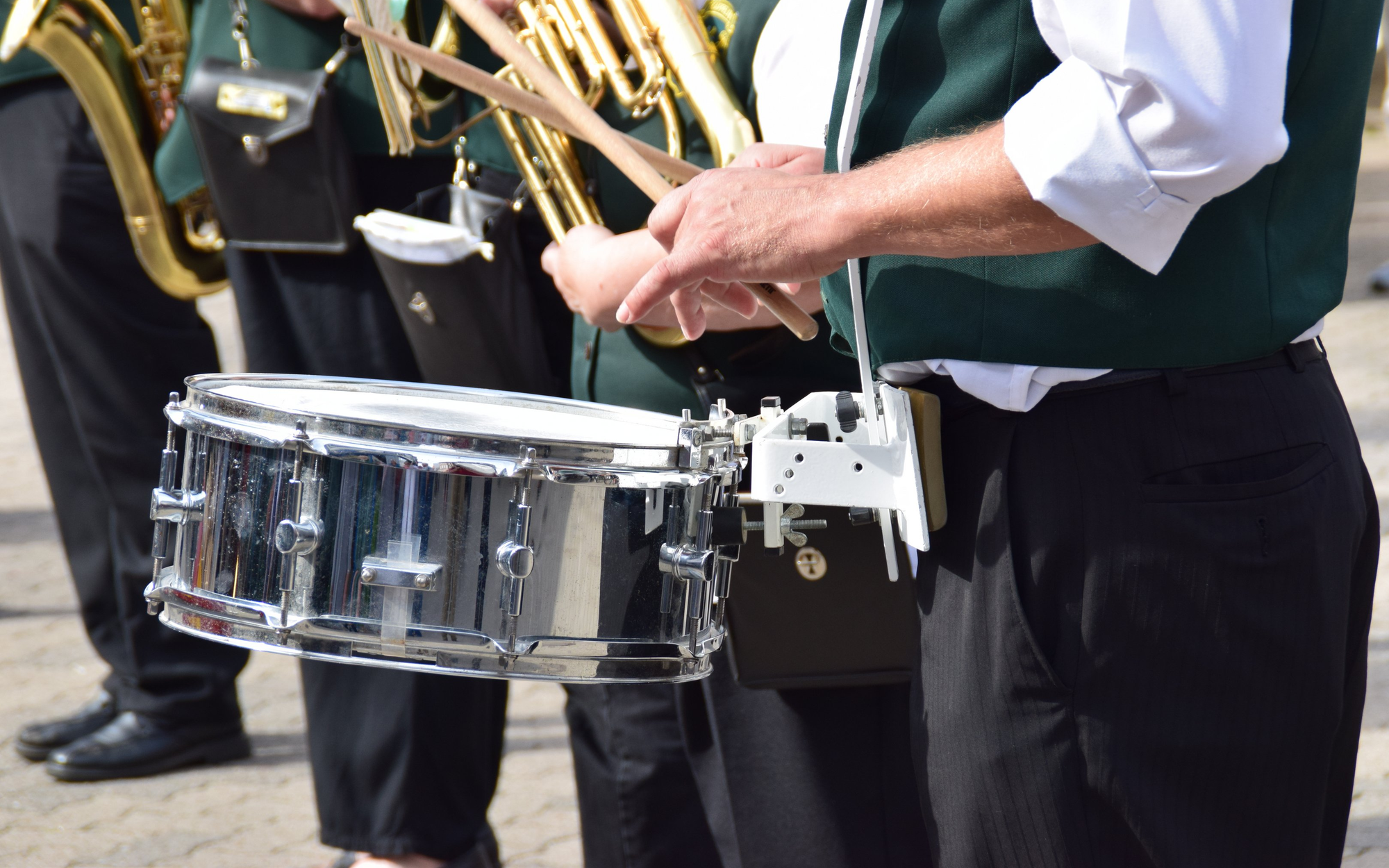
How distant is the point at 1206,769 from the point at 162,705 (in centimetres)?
273


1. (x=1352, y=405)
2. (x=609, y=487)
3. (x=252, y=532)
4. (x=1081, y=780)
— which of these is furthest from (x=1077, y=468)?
(x=1352, y=405)

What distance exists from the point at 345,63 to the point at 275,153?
200mm

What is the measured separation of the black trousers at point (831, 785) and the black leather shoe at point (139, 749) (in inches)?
72.6

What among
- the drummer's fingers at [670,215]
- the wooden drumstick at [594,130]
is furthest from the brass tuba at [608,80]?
the drummer's fingers at [670,215]

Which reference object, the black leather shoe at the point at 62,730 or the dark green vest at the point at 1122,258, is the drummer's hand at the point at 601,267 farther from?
the black leather shoe at the point at 62,730

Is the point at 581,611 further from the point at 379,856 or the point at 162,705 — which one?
the point at 162,705

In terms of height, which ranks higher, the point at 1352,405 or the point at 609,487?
the point at 609,487

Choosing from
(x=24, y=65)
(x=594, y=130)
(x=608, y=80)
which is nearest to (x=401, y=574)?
(x=594, y=130)

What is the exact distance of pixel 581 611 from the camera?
57.2 inches

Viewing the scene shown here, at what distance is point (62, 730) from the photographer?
346 centimetres

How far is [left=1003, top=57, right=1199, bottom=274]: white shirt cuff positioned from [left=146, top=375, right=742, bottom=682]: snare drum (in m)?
0.49

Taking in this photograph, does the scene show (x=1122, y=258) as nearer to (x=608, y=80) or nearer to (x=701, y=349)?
(x=701, y=349)

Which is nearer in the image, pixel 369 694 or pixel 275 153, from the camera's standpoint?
pixel 275 153

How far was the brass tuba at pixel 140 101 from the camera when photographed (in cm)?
316
